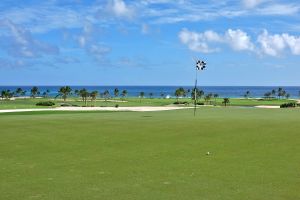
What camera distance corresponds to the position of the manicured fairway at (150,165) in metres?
13.5

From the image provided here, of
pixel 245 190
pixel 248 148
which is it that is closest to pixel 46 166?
pixel 245 190

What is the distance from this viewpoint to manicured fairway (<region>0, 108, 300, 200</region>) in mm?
13477

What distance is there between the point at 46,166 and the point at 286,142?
13.0 meters

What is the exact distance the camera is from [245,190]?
13727mm

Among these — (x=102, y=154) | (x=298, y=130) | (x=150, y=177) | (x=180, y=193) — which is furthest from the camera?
(x=298, y=130)

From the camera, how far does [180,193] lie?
13.3 metres

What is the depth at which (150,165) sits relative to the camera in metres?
17.8

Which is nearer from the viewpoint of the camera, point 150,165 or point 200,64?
point 150,165

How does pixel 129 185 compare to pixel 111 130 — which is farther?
pixel 111 130

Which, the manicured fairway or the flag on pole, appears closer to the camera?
the manicured fairway

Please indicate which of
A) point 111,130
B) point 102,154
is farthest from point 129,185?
point 111,130

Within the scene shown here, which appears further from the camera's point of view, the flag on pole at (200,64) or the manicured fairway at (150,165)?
the flag on pole at (200,64)

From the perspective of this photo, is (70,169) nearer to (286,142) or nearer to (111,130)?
(286,142)

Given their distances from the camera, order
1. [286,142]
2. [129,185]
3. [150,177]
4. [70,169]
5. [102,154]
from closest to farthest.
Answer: [129,185] → [150,177] → [70,169] → [102,154] → [286,142]
